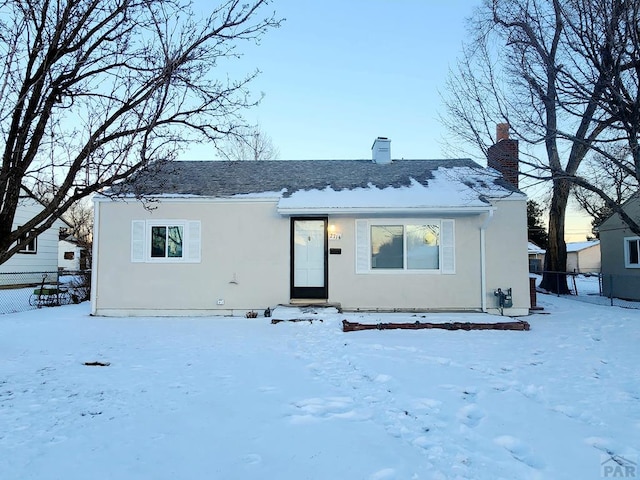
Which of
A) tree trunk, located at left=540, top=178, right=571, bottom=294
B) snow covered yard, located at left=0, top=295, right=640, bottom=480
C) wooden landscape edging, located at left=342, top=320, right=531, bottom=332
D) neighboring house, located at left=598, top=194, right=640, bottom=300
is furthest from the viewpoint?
tree trunk, located at left=540, top=178, right=571, bottom=294

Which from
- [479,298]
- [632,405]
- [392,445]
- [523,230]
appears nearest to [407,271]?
[479,298]

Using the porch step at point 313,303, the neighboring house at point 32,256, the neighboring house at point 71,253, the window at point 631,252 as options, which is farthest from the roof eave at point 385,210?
the neighboring house at point 71,253

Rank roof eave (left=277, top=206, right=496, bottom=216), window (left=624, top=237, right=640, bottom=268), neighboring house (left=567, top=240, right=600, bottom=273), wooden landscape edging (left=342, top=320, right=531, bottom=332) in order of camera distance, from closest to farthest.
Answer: wooden landscape edging (left=342, top=320, right=531, bottom=332) < roof eave (left=277, top=206, right=496, bottom=216) < window (left=624, top=237, right=640, bottom=268) < neighboring house (left=567, top=240, right=600, bottom=273)

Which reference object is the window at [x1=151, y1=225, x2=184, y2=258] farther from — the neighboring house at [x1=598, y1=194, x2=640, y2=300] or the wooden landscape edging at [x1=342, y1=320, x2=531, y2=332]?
the neighboring house at [x1=598, y1=194, x2=640, y2=300]

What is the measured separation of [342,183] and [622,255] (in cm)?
1146

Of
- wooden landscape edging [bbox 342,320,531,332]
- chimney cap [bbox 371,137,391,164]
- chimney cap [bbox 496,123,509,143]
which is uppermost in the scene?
chimney cap [bbox 371,137,391,164]

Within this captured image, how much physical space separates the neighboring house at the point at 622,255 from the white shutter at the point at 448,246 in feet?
24.4

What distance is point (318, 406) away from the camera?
13.3ft

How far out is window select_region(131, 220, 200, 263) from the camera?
1040 cm

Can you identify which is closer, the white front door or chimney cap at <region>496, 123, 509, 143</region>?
chimney cap at <region>496, 123, 509, 143</region>

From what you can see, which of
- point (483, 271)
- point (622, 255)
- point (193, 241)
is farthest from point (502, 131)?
point (622, 255)

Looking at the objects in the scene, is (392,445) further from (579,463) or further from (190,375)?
(190,375)

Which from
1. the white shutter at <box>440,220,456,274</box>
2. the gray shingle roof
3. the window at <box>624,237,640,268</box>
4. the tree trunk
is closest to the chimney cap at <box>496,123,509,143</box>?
the gray shingle roof

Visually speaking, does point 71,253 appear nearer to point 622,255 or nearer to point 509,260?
point 509,260
